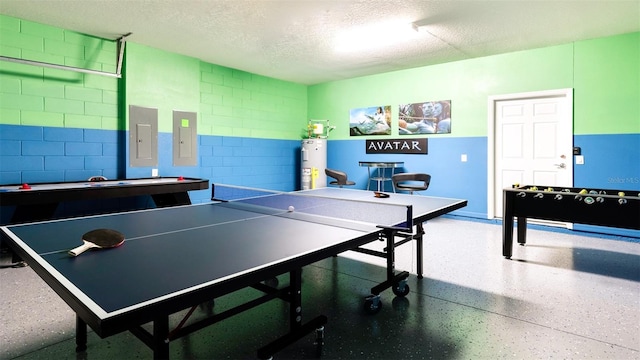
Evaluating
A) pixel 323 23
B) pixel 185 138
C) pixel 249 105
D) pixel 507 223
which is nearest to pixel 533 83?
pixel 507 223

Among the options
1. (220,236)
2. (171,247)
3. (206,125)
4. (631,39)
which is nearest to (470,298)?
(220,236)

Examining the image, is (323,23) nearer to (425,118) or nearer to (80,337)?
(425,118)

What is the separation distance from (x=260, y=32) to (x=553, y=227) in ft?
16.7

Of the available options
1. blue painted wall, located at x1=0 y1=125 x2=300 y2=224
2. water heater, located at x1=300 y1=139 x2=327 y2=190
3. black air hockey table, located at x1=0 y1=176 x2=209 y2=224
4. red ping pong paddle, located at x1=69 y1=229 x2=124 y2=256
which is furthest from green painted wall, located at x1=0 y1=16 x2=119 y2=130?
red ping pong paddle, located at x1=69 y1=229 x2=124 y2=256

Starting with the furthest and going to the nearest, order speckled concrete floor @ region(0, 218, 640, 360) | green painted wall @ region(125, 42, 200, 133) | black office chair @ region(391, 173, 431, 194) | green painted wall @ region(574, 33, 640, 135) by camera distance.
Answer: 1. black office chair @ region(391, 173, 431, 194)
2. green painted wall @ region(125, 42, 200, 133)
3. green painted wall @ region(574, 33, 640, 135)
4. speckled concrete floor @ region(0, 218, 640, 360)

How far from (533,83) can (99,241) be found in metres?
5.95

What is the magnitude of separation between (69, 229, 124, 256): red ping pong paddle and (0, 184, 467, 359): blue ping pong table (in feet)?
0.11

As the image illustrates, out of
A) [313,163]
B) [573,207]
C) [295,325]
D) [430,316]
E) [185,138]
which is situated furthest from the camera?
[313,163]

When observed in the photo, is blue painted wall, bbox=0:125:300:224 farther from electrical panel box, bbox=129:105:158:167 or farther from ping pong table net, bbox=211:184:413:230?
ping pong table net, bbox=211:184:413:230

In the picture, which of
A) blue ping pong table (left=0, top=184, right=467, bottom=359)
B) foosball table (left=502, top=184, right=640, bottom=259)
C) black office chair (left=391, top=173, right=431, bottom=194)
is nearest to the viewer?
blue ping pong table (left=0, top=184, right=467, bottom=359)

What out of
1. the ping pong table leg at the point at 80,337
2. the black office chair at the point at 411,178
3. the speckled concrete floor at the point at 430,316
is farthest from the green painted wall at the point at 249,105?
the ping pong table leg at the point at 80,337

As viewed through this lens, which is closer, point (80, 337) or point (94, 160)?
point (80, 337)

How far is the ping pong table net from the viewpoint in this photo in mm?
2252

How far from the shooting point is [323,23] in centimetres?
432
